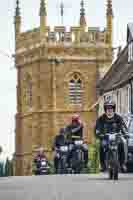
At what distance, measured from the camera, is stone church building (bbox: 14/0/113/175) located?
99.9 m

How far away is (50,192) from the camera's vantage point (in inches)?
782

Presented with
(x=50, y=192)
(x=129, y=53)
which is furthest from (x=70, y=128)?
(x=129, y=53)

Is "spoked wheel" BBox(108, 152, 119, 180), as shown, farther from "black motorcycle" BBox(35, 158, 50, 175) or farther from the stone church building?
the stone church building

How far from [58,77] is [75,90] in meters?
2.41

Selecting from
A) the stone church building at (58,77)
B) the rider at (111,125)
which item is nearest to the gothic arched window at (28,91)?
the stone church building at (58,77)

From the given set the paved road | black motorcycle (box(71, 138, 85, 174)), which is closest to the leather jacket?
the paved road

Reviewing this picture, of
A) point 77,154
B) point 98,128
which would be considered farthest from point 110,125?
point 77,154

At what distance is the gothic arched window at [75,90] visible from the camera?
101562 mm

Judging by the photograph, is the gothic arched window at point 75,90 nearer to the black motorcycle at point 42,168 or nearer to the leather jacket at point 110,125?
the black motorcycle at point 42,168

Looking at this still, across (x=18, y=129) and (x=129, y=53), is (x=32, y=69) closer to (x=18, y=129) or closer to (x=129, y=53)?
(x=18, y=129)

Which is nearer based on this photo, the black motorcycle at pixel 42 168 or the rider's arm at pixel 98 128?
the rider's arm at pixel 98 128

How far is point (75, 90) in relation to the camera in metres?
102

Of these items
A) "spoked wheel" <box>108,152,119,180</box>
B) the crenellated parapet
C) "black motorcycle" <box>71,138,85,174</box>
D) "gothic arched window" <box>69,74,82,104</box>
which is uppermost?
the crenellated parapet

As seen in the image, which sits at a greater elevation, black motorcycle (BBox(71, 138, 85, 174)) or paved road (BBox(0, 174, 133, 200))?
black motorcycle (BBox(71, 138, 85, 174))
